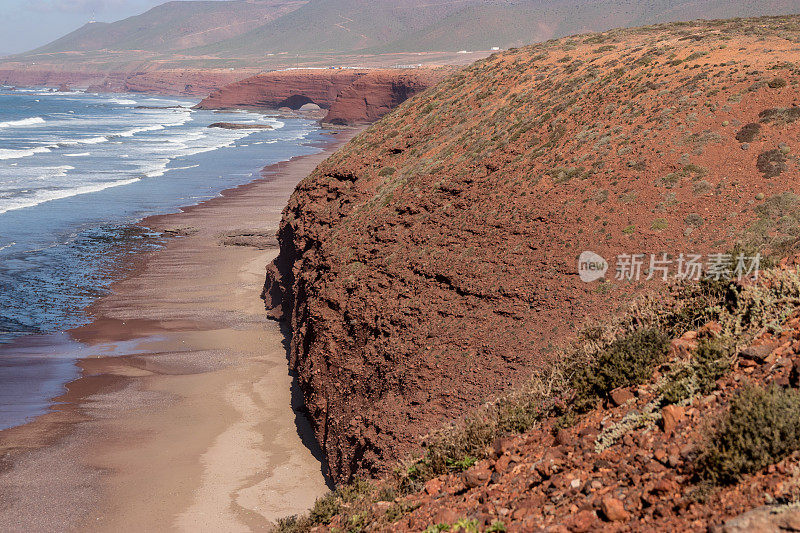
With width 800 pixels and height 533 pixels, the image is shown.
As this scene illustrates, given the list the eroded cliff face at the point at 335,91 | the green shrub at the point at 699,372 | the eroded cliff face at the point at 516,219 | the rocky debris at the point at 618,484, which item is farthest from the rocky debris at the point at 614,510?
the eroded cliff face at the point at 335,91

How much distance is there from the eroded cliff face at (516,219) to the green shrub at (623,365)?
12.5ft

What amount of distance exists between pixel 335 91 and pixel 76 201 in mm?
91509

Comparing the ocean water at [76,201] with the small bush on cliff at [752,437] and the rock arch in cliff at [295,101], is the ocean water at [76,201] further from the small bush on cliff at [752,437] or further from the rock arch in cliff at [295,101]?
the rock arch in cliff at [295,101]

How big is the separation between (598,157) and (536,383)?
8.42m

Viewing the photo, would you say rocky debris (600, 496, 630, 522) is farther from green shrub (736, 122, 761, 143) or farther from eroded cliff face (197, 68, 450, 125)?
eroded cliff face (197, 68, 450, 125)

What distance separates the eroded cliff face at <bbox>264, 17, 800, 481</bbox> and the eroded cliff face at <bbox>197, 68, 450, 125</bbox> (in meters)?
79.6

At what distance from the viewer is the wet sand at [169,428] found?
1203 cm

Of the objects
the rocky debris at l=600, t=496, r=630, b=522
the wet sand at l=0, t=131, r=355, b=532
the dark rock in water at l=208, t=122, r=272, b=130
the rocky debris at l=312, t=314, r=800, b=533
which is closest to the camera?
the rocky debris at l=312, t=314, r=800, b=533

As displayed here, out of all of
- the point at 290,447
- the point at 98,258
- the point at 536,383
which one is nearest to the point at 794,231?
the point at 536,383

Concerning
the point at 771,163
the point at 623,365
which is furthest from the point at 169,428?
the point at 771,163

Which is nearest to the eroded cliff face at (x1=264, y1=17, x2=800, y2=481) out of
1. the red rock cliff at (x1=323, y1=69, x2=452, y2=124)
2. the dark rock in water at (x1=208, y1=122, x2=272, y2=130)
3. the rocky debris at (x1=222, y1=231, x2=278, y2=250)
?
the rocky debris at (x1=222, y1=231, x2=278, y2=250)

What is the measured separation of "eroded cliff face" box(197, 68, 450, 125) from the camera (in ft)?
322

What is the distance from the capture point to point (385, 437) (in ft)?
36.4

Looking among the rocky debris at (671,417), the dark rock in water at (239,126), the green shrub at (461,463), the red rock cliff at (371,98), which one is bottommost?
the green shrub at (461,463)
